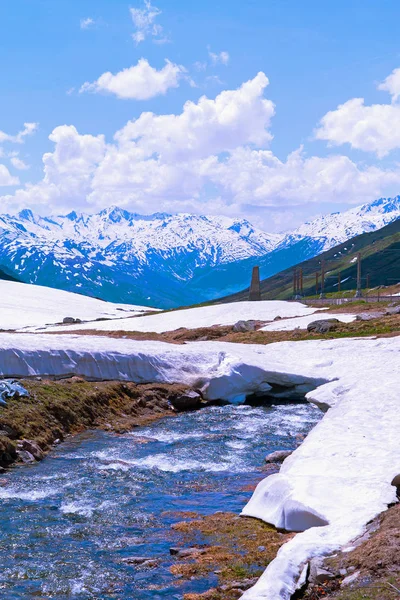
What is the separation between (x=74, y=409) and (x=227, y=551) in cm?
1565

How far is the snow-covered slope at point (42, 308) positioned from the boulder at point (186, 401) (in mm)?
77670

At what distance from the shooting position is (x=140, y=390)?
35.4 m

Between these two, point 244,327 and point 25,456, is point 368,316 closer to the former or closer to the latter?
point 244,327

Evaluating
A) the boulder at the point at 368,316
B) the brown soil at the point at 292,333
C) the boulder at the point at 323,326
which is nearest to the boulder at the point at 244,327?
the brown soil at the point at 292,333

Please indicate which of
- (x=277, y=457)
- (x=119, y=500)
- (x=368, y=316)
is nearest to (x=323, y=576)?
(x=119, y=500)

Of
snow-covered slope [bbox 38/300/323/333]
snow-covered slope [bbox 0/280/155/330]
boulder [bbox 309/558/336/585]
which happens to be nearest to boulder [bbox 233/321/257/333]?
snow-covered slope [bbox 38/300/323/333]

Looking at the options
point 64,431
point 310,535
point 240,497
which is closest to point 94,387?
point 64,431

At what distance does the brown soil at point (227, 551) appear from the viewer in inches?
512

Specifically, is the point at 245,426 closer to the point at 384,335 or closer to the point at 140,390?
the point at 140,390

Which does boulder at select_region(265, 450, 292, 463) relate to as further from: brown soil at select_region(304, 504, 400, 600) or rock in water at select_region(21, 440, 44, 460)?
brown soil at select_region(304, 504, 400, 600)

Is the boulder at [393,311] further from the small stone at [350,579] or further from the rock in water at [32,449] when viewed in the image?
the small stone at [350,579]

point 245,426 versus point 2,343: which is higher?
point 2,343

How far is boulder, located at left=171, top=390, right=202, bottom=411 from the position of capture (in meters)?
35.2

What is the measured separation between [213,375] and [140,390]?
4.46m
